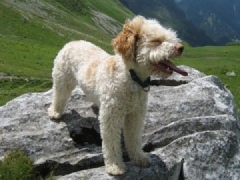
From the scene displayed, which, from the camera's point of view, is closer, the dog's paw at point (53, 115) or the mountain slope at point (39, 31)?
the dog's paw at point (53, 115)

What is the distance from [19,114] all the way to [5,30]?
7405cm

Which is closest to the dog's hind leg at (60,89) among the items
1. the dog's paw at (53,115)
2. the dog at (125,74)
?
the dog's paw at (53,115)

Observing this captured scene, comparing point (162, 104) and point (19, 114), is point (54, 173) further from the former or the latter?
point (162, 104)

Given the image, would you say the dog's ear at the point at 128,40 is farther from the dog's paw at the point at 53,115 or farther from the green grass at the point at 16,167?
the dog's paw at the point at 53,115

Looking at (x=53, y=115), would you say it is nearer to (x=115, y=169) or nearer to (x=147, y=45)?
(x=115, y=169)

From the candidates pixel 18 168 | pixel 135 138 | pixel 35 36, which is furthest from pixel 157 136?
pixel 35 36

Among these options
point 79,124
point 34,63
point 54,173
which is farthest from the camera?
point 34,63

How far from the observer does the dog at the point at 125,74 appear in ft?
32.9

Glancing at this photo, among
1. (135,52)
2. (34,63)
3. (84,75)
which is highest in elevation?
(135,52)

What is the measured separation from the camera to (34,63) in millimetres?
58312

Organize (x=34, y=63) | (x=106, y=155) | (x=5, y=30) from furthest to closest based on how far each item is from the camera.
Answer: (x=5, y=30), (x=34, y=63), (x=106, y=155)

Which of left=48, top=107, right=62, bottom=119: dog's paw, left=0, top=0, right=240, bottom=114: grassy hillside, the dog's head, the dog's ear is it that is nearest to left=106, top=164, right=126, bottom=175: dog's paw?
the dog's head

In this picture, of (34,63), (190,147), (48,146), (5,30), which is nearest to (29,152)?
(48,146)

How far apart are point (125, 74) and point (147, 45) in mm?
1113
